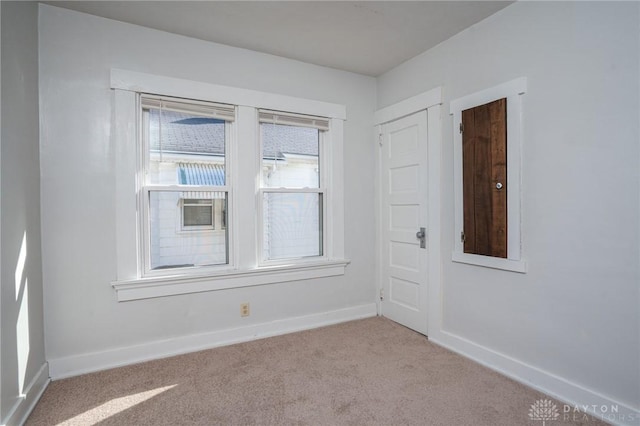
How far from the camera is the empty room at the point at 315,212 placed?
1.89 m

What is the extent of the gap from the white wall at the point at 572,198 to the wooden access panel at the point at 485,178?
0.15 m

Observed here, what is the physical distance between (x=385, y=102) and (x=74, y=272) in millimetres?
3171

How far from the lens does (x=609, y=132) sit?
1.84m

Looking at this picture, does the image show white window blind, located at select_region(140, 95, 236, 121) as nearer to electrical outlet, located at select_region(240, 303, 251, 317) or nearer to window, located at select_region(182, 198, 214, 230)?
window, located at select_region(182, 198, 214, 230)

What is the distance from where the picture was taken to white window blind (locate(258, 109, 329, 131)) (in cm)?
309

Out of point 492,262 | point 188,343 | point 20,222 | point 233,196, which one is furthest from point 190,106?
point 492,262

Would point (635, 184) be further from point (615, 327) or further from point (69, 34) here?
point (69, 34)

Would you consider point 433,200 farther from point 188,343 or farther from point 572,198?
point 188,343

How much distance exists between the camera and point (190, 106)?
2768 millimetres

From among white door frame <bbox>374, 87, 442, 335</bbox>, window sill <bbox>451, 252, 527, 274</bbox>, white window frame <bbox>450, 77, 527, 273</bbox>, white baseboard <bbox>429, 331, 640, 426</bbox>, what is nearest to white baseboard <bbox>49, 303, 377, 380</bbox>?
white door frame <bbox>374, 87, 442, 335</bbox>

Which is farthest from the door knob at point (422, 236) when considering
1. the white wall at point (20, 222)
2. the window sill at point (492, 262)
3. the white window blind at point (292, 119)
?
the white wall at point (20, 222)

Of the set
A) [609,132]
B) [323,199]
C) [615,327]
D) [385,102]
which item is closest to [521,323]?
[615,327]

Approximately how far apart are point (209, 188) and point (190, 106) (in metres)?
0.70

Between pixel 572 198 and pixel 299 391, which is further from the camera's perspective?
pixel 299 391
